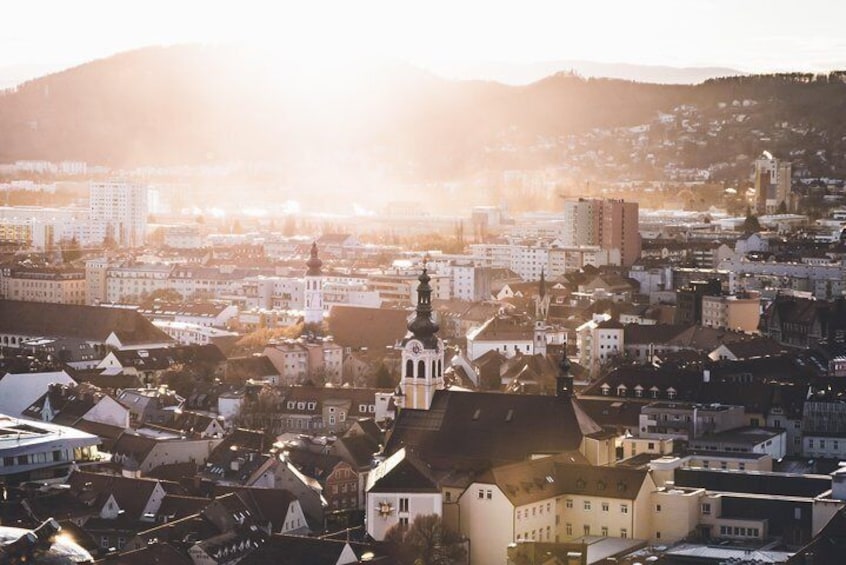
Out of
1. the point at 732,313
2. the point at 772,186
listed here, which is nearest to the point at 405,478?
the point at 732,313

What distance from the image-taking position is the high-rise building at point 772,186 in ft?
328

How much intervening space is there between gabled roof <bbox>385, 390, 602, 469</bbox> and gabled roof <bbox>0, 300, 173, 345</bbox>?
21.9 meters

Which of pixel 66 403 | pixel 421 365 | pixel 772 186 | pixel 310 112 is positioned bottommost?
pixel 66 403

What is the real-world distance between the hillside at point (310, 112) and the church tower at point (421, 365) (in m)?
110

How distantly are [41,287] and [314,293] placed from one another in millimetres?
18924

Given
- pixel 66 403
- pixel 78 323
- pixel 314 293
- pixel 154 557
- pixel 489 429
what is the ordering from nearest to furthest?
pixel 154 557 < pixel 489 429 < pixel 66 403 < pixel 78 323 < pixel 314 293

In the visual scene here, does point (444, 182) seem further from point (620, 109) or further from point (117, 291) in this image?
point (117, 291)

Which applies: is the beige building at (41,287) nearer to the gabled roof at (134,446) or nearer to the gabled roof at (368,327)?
the gabled roof at (368,327)

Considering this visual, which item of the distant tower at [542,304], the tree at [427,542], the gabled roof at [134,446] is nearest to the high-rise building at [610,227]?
the distant tower at [542,304]

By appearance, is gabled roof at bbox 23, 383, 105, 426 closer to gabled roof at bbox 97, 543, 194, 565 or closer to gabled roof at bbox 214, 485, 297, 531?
gabled roof at bbox 214, 485, 297, 531

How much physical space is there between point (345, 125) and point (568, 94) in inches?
876

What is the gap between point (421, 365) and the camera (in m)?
30.2

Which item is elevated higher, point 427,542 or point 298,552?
point 298,552

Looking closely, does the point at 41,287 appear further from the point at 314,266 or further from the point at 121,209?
the point at 121,209
